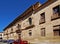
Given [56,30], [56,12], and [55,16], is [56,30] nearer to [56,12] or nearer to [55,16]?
[55,16]

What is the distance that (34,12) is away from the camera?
23078mm

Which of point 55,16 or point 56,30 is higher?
point 55,16

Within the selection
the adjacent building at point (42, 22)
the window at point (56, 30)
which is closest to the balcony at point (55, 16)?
the adjacent building at point (42, 22)

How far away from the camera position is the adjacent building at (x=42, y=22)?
700 inches

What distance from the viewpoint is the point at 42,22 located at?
67.6 ft

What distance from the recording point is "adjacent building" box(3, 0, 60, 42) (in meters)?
17.8

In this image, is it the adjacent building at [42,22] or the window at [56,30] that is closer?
the window at [56,30]

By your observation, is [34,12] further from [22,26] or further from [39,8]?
[22,26]

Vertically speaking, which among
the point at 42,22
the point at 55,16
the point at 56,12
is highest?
the point at 56,12

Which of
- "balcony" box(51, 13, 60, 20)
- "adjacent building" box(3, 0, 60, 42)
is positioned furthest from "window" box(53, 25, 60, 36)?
"balcony" box(51, 13, 60, 20)

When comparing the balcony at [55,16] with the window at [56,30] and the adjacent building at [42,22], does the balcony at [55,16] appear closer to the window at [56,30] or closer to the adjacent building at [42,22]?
the adjacent building at [42,22]

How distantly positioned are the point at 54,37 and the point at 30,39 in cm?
672

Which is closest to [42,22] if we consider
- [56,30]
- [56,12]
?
[56,12]

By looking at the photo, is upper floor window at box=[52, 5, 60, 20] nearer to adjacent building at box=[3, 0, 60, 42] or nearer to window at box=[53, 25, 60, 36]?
adjacent building at box=[3, 0, 60, 42]
